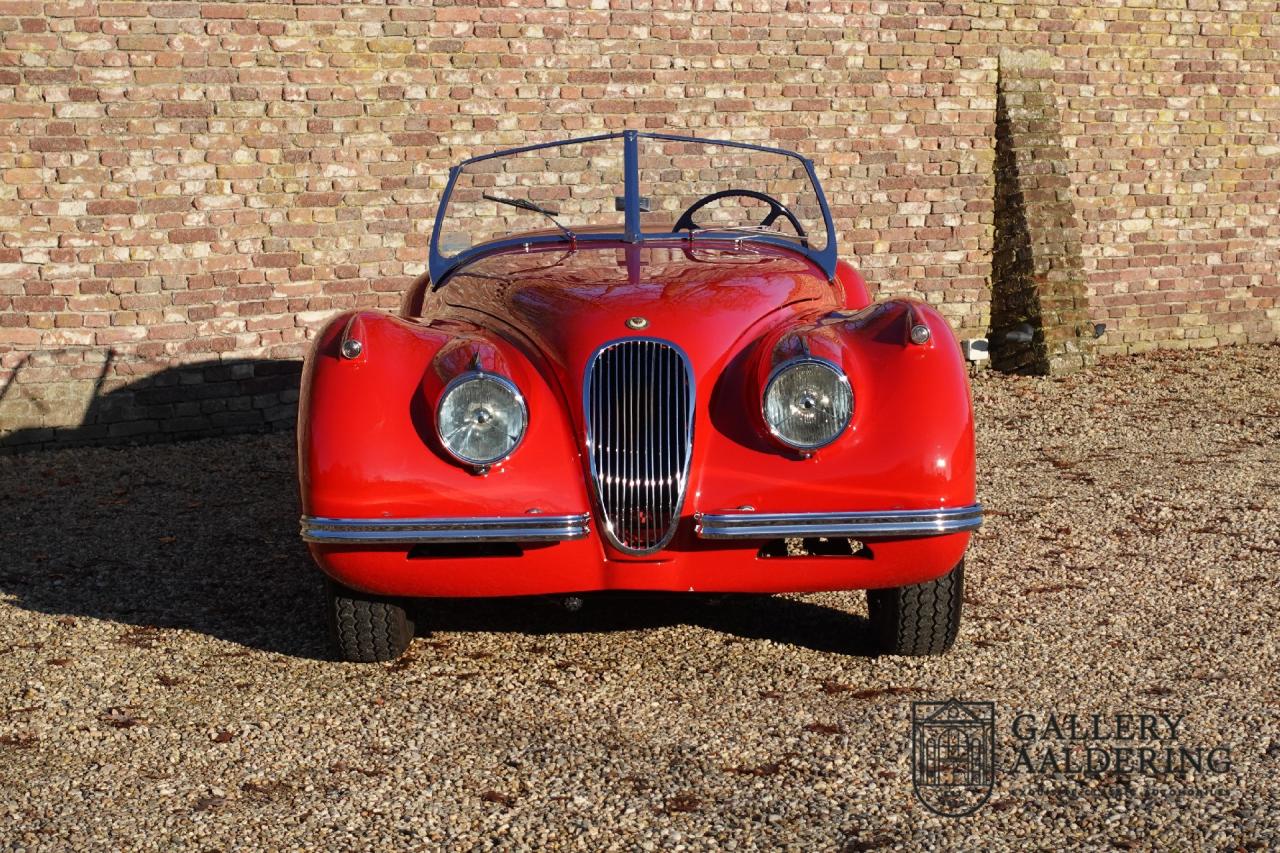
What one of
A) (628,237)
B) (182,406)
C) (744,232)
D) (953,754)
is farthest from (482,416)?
(182,406)

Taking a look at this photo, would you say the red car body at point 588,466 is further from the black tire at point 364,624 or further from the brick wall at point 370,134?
the brick wall at point 370,134

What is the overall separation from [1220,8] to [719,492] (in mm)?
8689

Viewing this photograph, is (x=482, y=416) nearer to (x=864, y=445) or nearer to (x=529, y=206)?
(x=864, y=445)

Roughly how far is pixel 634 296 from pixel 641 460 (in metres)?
0.63

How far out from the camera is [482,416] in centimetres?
412

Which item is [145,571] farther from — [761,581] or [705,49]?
[705,49]

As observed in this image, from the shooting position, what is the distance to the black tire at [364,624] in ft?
14.5

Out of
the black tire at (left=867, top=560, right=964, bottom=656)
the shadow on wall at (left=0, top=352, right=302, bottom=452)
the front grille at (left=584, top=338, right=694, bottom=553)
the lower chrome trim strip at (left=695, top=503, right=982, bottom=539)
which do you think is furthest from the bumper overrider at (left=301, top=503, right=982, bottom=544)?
the shadow on wall at (left=0, top=352, right=302, bottom=452)

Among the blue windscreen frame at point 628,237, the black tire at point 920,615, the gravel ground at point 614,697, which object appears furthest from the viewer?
the blue windscreen frame at point 628,237

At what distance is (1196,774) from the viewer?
358cm

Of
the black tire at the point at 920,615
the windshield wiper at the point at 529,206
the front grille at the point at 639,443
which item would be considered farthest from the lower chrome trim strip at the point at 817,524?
the windshield wiper at the point at 529,206

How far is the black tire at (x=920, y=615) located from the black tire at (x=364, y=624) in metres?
1.50

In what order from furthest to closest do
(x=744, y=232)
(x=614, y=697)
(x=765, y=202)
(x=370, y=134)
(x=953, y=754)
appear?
(x=370, y=134)
(x=765, y=202)
(x=744, y=232)
(x=614, y=697)
(x=953, y=754)

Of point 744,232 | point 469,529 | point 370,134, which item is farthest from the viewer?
point 370,134
